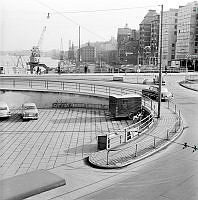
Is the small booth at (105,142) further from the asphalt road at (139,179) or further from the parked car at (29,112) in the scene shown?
the parked car at (29,112)

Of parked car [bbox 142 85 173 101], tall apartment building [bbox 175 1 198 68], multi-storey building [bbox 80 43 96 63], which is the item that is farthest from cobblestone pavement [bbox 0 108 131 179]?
multi-storey building [bbox 80 43 96 63]

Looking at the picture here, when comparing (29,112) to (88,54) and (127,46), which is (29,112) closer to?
(127,46)

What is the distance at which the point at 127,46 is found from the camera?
126m

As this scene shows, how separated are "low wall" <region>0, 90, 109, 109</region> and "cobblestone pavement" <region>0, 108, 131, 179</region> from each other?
2132mm

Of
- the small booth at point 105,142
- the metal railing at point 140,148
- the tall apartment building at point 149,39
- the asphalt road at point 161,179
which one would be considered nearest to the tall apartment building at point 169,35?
the tall apartment building at point 149,39

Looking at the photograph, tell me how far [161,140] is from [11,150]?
7078 millimetres

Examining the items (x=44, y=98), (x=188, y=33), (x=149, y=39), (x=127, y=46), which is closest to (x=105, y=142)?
(x=44, y=98)

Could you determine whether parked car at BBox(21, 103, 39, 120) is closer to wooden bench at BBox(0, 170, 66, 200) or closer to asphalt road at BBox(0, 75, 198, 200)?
asphalt road at BBox(0, 75, 198, 200)

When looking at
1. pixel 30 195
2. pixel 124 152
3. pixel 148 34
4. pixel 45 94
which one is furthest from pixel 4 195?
pixel 148 34

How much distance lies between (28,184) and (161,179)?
4355 mm

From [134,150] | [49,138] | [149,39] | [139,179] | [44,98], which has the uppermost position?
[149,39]

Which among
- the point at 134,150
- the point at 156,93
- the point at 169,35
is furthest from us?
the point at 169,35

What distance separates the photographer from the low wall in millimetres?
27844

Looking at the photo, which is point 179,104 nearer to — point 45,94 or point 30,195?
point 45,94
